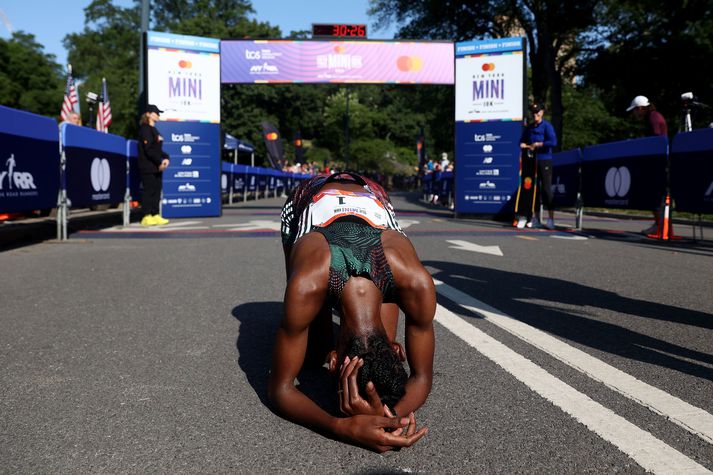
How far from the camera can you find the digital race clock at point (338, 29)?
1981cm

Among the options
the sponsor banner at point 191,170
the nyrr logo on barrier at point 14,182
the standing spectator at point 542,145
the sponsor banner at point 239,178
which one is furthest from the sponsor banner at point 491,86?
the sponsor banner at point 239,178

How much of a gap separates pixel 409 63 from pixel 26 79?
148 feet

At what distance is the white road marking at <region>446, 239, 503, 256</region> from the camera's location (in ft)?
27.4

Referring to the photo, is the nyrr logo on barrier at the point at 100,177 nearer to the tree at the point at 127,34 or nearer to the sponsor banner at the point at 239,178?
the sponsor banner at the point at 239,178

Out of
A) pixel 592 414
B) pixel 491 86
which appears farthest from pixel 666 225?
pixel 592 414

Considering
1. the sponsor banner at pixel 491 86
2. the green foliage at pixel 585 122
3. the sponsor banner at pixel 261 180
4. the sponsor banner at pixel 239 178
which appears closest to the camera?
the sponsor banner at pixel 491 86

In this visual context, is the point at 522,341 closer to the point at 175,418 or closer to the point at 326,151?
the point at 175,418

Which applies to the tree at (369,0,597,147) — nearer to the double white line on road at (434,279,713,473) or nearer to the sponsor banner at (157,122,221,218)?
the sponsor banner at (157,122,221,218)

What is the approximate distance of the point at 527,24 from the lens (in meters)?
29.4

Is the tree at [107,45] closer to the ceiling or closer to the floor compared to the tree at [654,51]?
closer to the ceiling

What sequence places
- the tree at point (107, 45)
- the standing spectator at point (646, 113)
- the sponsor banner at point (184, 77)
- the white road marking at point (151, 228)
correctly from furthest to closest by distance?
the tree at point (107, 45) < the sponsor banner at point (184, 77) < the white road marking at point (151, 228) < the standing spectator at point (646, 113)

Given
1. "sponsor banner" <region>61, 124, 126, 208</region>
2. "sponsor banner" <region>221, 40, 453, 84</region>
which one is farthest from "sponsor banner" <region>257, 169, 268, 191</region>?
"sponsor banner" <region>61, 124, 126, 208</region>

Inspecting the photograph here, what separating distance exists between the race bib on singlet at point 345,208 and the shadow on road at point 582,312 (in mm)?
1592

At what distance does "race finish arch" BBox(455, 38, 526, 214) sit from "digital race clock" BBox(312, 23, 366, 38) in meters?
5.05
